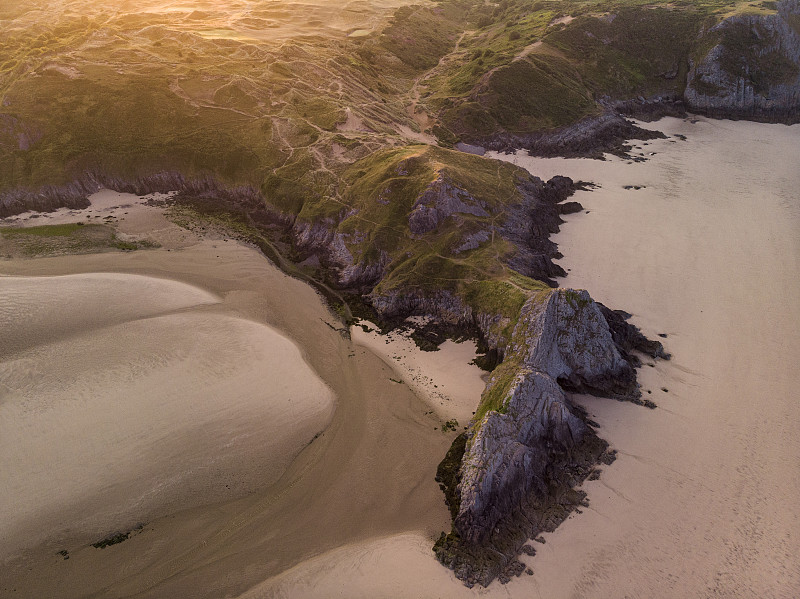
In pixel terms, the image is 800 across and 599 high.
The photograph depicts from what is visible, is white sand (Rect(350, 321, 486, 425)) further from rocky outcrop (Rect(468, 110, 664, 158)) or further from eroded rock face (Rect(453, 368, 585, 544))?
rocky outcrop (Rect(468, 110, 664, 158))

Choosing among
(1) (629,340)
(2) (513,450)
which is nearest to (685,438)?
(1) (629,340)

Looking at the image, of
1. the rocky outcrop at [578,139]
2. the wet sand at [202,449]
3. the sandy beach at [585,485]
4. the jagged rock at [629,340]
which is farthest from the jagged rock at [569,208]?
the wet sand at [202,449]

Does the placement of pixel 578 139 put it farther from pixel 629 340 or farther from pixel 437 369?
pixel 437 369

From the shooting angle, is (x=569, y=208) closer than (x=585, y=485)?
No

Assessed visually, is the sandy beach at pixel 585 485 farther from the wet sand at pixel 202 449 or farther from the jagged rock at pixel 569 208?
the jagged rock at pixel 569 208

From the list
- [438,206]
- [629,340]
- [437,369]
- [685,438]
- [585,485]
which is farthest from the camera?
[438,206]

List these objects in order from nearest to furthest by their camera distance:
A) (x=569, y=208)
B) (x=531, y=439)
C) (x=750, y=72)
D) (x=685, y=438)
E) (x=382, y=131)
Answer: (x=531, y=439)
(x=685, y=438)
(x=569, y=208)
(x=382, y=131)
(x=750, y=72)

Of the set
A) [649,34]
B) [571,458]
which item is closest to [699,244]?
[571,458]
